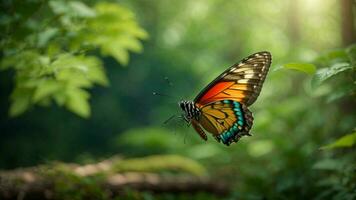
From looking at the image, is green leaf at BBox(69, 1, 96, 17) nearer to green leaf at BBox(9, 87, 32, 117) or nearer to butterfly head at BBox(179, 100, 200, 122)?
green leaf at BBox(9, 87, 32, 117)

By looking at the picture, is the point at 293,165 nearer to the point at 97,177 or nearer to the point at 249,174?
the point at 249,174

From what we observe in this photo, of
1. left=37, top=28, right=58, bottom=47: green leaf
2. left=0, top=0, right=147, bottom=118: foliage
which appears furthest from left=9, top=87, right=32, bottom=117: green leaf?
left=37, top=28, right=58, bottom=47: green leaf

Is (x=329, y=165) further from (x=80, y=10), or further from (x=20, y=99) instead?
(x=20, y=99)

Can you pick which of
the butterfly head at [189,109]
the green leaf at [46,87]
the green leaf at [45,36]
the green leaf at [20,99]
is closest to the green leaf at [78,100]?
the green leaf at [46,87]

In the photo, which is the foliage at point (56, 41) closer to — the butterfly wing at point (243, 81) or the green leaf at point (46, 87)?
the green leaf at point (46, 87)

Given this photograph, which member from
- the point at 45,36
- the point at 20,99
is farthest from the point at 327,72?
the point at 20,99

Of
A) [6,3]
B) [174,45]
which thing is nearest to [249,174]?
[6,3]
